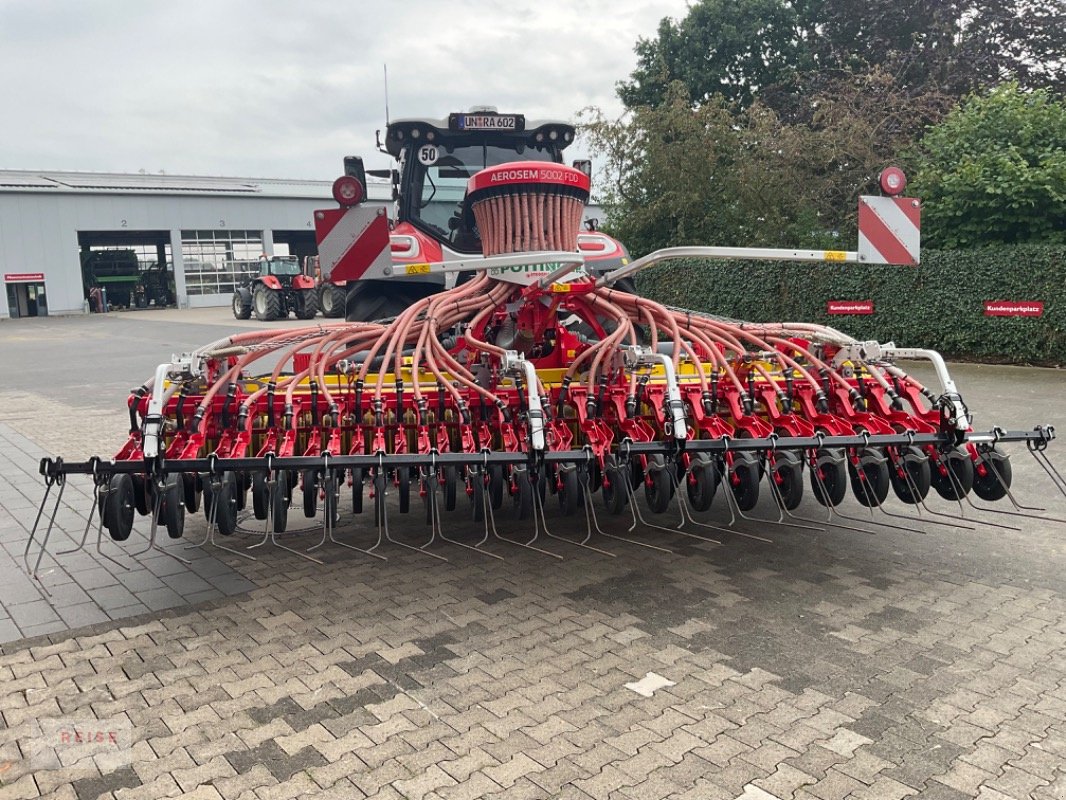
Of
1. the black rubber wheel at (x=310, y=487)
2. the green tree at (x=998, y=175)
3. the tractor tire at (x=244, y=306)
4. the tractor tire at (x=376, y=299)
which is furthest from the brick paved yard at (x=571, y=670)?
the tractor tire at (x=244, y=306)

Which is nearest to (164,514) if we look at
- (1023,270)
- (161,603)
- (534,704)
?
(161,603)

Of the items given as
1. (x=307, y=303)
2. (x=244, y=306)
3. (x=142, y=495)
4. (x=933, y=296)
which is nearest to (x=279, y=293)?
(x=307, y=303)

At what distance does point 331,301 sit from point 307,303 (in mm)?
1085

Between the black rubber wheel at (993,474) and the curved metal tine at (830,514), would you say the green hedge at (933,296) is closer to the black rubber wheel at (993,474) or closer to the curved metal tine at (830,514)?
the curved metal tine at (830,514)

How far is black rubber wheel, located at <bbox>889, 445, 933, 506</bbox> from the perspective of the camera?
3.83 meters

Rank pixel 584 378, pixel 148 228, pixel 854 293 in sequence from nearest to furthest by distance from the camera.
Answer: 1. pixel 584 378
2. pixel 854 293
3. pixel 148 228

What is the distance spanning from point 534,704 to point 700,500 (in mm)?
1265

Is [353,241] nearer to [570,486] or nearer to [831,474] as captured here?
[570,486]

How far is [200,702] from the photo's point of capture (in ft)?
9.79

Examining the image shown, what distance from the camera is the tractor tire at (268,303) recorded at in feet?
82.5

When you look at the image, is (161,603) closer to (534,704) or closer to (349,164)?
(534,704)

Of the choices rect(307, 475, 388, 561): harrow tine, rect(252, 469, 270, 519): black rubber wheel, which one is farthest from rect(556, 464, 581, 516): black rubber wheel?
rect(252, 469, 270, 519): black rubber wheel

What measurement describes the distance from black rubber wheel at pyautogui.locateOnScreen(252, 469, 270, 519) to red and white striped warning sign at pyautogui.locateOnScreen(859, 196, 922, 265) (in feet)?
10.4

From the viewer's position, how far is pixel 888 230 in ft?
15.1
